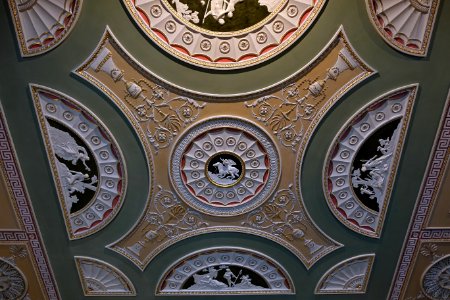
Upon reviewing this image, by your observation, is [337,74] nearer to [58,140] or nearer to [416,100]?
[416,100]

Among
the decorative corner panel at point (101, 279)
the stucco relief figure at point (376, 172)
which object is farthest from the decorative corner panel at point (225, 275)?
the stucco relief figure at point (376, 172)

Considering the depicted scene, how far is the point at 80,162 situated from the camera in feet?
25.7

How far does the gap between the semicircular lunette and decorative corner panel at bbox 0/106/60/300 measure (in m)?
0.57

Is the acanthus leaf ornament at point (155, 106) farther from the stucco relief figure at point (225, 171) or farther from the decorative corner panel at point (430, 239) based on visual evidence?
the decorative corner panel at point (430, 239)

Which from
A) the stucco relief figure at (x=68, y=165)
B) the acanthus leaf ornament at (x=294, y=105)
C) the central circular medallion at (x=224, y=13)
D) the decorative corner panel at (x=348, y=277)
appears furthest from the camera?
the decorative corner panel at (x=348, y=277)

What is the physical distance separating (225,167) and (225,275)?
7.92 feet

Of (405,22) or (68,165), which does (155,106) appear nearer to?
(68,165)

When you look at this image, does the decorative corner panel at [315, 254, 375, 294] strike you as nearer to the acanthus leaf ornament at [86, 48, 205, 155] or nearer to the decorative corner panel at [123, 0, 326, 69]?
the acanthus leaf ornament at [86, 48, 205, 155]

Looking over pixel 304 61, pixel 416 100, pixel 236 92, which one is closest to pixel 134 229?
pixel 236 92

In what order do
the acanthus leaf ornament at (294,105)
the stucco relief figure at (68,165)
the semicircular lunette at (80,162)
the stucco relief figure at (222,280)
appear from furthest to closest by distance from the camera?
the stucco relief figure at (222,280)
the stucco relief figure at (68,165)
the semicircular lunette at (80,162)
the acanthus leaf ornament at (294,105)

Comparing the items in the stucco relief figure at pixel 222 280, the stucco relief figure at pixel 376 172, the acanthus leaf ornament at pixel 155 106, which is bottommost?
the stucco relief figure at pixel 222 280

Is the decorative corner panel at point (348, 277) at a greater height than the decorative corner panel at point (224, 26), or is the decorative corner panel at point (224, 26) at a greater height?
the decorative corner panel at point (224, 26)

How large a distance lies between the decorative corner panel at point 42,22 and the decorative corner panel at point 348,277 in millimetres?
6191

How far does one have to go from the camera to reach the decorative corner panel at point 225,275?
29.2 ft
